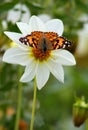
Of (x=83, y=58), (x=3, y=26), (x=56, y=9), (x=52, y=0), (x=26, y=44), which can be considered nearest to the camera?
(x=26, y=44)

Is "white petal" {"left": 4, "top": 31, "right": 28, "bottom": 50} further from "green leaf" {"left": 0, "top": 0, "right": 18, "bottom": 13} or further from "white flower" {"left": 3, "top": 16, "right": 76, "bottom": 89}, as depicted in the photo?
"green leaf" {"left": 0, "top": 0, "right": 18, "bottom": 13}

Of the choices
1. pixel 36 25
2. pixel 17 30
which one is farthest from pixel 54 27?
pixel 17 30

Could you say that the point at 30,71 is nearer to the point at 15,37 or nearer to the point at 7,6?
the point at 15,37

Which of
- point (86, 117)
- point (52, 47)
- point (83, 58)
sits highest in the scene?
point (52, 47)

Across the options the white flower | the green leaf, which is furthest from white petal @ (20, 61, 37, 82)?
the green leaf

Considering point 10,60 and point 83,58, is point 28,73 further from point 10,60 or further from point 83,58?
point 83,58

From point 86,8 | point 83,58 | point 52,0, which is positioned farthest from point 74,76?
point 86,8
